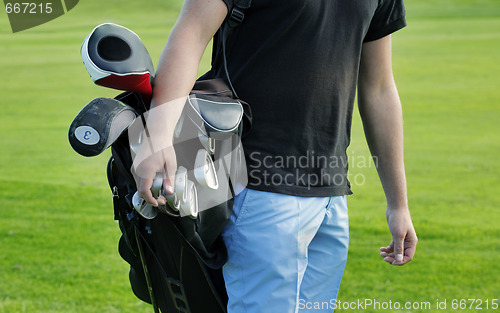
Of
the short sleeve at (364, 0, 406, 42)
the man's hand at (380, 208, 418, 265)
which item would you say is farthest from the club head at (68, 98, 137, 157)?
the man's hand at (380, 208, 418, 265)

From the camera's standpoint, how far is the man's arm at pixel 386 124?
79.5 inches

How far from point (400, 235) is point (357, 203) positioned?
3.62 meters

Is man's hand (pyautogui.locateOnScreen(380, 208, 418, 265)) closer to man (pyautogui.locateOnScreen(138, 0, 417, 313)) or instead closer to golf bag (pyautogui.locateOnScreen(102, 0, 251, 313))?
man (pyautogui.locateOnScreen(138, 0, 417, 313))

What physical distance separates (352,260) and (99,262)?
1.67 meters

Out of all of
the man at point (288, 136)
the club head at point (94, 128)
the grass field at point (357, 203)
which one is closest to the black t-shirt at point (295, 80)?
the man at point (288, 136)

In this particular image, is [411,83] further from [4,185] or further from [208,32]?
[208,32]

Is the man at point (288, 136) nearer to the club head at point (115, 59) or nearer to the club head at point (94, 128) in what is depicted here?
the club head at point (115, 59)

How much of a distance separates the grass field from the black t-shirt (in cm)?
201

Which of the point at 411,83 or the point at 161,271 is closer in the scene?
the point at 161,271

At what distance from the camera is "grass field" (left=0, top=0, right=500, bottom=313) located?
3.96m

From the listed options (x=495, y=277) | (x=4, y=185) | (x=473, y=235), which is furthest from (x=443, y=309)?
(x=4, y=185)

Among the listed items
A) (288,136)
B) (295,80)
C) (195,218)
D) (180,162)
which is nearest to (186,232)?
(195,218)

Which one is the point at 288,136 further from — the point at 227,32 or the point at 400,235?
the point at 400,235

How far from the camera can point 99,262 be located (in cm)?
441
